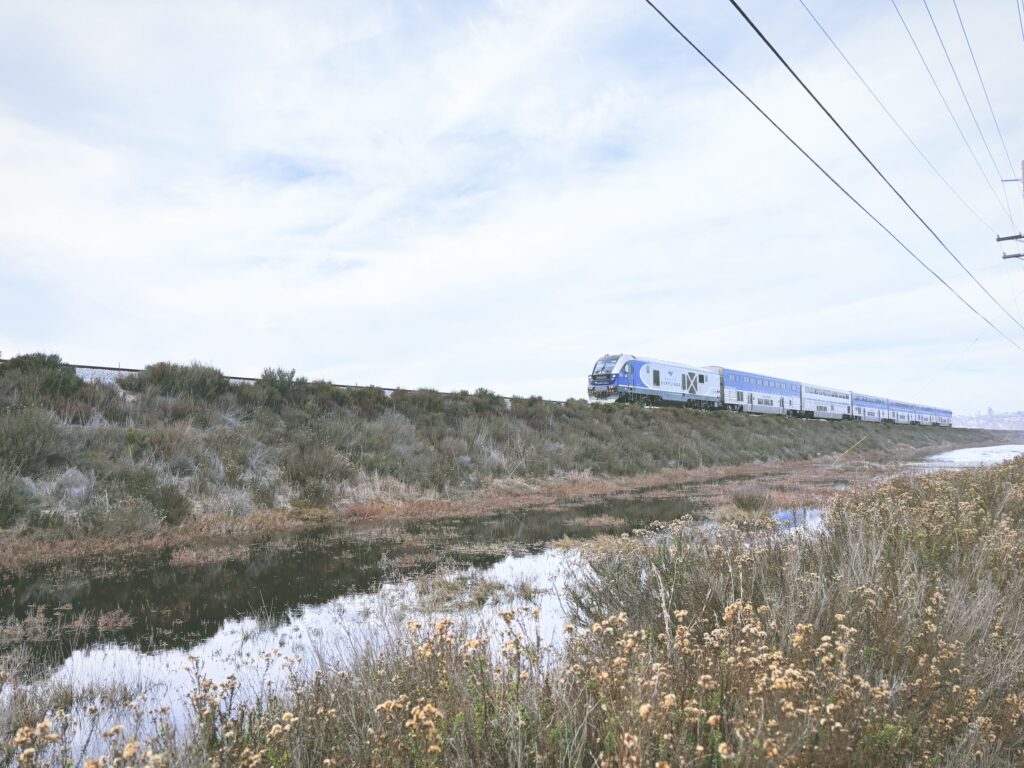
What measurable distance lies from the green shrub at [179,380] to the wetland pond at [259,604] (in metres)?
7.56

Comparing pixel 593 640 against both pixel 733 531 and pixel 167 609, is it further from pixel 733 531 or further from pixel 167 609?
pixel 167 609

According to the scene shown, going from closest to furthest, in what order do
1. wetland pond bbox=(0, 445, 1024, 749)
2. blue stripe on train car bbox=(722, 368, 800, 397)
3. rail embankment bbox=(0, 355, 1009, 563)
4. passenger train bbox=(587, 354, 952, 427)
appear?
1. wetland pond bbox=(0, 445, 1024, 749)
2. rail embankment bbox=(0, 355, 1009, 563)
3. passenger train bbox=(587, 354, 952, 427)
4. blue stripe on train car bbox=(722, 368, 800, 397)

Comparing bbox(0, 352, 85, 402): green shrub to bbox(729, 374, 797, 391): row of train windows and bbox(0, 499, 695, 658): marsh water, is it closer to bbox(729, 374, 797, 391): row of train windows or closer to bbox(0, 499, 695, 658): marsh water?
bbox(0, 499, 695, 658): marsh water

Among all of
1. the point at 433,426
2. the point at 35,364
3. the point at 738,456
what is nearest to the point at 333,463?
the point at 433,426

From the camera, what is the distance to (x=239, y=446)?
49.7 feet

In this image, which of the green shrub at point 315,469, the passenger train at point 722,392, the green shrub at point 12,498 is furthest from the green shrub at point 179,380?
the passenger train at point 722,392

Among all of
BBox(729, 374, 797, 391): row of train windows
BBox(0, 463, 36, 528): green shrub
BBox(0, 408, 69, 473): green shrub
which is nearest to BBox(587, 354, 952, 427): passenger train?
BBox(729, 374, 797, 391): row of train windows

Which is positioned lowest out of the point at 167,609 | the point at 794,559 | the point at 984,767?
the point at 167,609

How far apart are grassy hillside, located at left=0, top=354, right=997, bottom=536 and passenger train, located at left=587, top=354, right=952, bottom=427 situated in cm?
919

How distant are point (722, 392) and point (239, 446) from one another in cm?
4019

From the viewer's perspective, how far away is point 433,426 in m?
21.6

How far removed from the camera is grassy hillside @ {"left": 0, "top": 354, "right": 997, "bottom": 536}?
11.7 meters

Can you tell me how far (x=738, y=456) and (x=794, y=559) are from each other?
3065 centimetres

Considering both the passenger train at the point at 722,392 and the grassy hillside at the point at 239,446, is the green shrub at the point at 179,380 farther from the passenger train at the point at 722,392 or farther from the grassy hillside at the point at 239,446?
the passenger train at the point at 722,392
